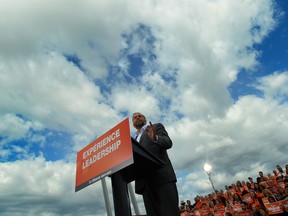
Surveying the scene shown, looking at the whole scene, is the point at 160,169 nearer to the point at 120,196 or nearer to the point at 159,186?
the point at 159,186

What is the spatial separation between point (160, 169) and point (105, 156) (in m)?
0.64

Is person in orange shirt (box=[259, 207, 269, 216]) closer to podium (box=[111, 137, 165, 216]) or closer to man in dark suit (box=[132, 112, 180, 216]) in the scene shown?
man in dark suit (box=[132, 112, 180, 216])

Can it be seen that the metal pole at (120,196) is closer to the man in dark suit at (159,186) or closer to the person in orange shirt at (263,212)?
the man in dark suit at (159,186)

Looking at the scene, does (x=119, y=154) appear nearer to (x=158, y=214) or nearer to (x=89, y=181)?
(x=89, y=181)

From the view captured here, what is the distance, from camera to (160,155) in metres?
2.50

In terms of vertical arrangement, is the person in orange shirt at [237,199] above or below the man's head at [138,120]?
above

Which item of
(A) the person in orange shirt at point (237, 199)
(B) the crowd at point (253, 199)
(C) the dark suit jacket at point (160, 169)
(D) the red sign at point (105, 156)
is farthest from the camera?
(A) the person in orange shirt at point (237, 199)

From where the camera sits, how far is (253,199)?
10133 mm

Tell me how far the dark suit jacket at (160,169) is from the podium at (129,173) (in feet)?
0.26

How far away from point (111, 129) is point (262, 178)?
1082cm

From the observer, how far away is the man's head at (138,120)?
9.02ft

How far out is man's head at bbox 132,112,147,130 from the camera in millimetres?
2748

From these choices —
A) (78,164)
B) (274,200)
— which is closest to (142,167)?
(78,164)

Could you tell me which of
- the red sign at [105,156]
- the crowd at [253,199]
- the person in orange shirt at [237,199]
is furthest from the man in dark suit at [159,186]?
the person in orange shirt at [237,199]
